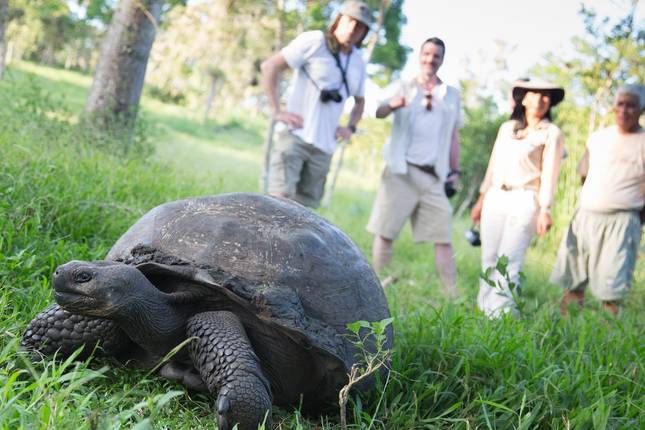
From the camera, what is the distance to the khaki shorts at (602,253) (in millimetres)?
4727

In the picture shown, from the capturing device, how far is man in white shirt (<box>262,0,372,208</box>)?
4.86 metres

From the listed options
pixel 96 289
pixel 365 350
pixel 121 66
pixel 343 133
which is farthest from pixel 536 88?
pixel 121 66

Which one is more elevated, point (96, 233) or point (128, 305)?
point (128, 305)

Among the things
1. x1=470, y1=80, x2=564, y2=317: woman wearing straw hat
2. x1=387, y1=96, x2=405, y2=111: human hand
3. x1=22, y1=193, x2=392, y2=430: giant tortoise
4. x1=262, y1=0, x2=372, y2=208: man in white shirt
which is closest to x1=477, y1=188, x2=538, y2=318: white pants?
x1=470, y1=80, x2=564, y2=317: woman wearing straw hat

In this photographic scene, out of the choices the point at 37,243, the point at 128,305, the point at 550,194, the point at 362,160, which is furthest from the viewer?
Answer: the point at 362,160

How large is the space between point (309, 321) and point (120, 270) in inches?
28.1

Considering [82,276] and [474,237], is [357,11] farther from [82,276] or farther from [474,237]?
[82,276]

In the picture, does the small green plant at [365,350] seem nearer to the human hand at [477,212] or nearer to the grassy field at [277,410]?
the grassy field at [277,410]

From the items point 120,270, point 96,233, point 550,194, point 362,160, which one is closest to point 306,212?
point 120,270

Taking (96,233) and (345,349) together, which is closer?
(345,349)

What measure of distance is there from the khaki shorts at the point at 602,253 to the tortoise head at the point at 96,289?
13.3ft

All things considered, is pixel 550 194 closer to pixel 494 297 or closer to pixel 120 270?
pixel 494 297

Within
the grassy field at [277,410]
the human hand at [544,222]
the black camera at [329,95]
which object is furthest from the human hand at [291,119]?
the human hand at [544,222]

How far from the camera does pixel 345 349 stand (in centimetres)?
230
